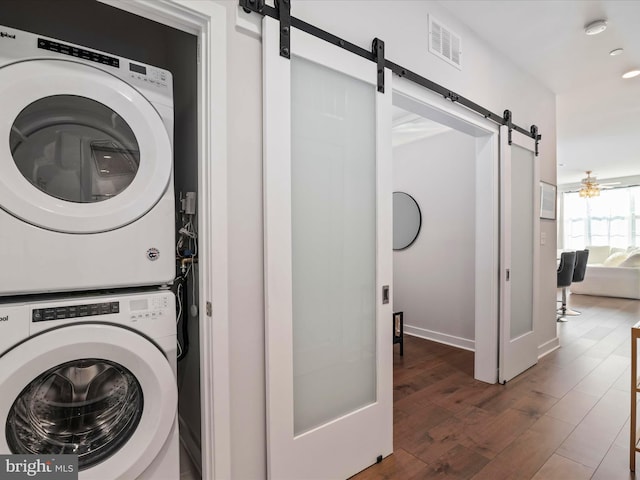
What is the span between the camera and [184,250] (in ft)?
5.72

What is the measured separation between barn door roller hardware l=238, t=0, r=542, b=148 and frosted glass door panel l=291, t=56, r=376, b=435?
11 centimetres

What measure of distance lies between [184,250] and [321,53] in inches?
46.9

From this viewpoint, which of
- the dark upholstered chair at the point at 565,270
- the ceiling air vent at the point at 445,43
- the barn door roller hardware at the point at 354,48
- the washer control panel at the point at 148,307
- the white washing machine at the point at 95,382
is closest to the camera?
the white washing machine at the point at 95,382

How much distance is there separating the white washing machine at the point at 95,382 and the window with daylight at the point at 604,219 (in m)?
11.2

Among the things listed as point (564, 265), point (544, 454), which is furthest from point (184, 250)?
point (564, 265)

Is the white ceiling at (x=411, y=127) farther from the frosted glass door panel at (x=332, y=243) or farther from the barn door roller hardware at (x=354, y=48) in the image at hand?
the frosted glass door panel at (x=332, y=243)

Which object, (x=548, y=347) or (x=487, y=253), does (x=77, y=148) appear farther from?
(x=548, y=347)

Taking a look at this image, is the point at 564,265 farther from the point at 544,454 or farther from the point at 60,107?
the point at 60,107

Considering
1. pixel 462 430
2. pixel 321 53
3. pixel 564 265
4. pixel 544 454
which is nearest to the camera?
pixel 321 53

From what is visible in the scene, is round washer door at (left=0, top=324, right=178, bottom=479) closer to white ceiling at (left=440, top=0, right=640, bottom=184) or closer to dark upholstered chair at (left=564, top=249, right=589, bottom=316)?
white ceiling at (left=440, top=0, right=640, bottom=184)

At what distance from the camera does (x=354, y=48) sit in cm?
169

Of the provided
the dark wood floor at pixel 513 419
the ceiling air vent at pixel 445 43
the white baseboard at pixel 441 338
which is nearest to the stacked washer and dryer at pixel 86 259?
the dark wood floor at pixel 513 419

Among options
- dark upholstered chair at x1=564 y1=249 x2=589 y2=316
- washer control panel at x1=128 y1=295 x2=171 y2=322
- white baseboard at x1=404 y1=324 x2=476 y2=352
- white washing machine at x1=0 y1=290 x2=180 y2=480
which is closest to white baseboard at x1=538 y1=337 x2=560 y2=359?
white baseboard at x1=404 y1=324 x2=476 y2=352

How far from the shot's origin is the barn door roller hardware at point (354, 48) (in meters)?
1.40
